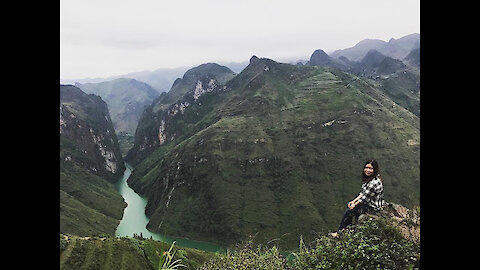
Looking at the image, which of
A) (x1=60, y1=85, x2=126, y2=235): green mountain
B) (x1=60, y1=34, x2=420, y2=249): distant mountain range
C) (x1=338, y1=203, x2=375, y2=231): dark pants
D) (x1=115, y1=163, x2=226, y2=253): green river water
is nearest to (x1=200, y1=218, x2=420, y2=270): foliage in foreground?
(x1=338, y1=203, x2=375, y2=231): dark pants

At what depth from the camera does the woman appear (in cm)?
863

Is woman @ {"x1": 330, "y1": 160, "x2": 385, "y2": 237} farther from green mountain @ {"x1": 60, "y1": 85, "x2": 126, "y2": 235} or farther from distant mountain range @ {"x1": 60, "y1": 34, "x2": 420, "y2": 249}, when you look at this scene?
green mountain @ {"x1": 60, "y1": 85, "x2": 126, "y2": 235}

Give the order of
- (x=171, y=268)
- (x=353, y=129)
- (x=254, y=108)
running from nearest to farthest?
(x=171, y=268)
(x=353, y=129)
(x=254, y=108)

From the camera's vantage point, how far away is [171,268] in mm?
3740

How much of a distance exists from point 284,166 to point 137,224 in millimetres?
62873

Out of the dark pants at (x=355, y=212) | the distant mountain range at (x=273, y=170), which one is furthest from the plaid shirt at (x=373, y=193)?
the distant mountain range at (x=273, y=170)

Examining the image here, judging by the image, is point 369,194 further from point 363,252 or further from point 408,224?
point 363,252

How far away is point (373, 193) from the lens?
28.6 ft

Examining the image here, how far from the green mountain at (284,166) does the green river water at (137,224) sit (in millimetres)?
3074

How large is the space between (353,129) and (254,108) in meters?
50.4

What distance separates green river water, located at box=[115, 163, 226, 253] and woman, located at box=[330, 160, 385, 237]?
292ft

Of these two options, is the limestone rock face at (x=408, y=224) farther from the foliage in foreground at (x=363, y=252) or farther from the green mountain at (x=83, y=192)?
the green mountain at (x=83, y=192)

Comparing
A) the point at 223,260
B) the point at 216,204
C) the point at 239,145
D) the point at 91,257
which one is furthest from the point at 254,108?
the point at 223,260
